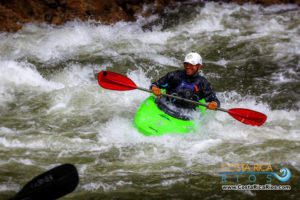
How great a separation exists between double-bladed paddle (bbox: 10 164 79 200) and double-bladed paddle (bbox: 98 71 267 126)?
7.43 ft

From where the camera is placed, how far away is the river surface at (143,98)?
338cm

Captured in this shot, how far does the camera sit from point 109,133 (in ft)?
14.0

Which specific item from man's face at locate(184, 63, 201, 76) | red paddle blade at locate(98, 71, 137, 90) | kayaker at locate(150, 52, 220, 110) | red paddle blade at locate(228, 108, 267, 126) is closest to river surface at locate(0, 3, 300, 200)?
red paddle blade at locate(228, 108, 267, 126)

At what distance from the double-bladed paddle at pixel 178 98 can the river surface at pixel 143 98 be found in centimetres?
29

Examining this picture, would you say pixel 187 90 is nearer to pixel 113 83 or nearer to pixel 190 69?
pixel 190 69

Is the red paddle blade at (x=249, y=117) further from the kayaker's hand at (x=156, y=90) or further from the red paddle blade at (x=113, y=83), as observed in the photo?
the red paddle blade at (x=113, y=83)

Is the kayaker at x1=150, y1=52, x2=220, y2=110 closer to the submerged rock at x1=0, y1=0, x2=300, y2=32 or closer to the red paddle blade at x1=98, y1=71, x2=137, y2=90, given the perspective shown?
the red paddle blade at x1=98, y1=71, x2=137, y2=90

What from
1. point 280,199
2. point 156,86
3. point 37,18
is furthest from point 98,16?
point 280,199

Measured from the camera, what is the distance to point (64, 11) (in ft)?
23.7

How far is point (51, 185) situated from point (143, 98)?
11.5 feet

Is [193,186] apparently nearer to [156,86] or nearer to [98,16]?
[156,86]

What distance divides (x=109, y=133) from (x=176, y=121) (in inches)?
39.5

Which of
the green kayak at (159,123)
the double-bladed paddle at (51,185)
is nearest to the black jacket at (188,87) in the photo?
the green kayak at (159,123)

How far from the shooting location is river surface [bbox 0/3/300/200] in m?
3.38
